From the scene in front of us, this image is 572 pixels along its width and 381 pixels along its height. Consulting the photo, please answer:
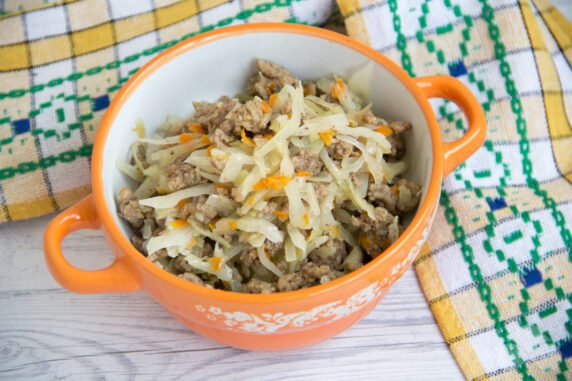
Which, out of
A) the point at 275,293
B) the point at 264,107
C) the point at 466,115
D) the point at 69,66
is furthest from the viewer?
the point at 69,66

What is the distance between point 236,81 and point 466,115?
676mm

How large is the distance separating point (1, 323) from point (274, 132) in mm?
959

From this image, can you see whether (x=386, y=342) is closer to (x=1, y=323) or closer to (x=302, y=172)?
(x=302, y=172)

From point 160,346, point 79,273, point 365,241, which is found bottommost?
point 160,346

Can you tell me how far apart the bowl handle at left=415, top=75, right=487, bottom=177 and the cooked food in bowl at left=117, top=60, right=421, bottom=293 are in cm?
12

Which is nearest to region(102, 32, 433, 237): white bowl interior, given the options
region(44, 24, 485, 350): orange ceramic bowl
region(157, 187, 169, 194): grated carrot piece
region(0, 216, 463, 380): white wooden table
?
region(44, 24, 485, 350): orange ceramic bowl

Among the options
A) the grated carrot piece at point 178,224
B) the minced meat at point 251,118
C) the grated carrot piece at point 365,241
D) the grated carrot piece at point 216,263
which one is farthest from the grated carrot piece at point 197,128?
the grated carrot piece at point 365,241

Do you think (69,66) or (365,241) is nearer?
(365,241)

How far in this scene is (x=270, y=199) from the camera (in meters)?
1.41

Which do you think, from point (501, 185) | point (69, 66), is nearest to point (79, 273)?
point (69, 66)

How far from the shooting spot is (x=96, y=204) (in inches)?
54.8

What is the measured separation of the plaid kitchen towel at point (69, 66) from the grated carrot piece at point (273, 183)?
75 cm

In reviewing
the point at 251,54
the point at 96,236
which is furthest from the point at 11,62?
the point at 251,54

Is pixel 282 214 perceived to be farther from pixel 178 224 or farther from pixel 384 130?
pixel 384 130
